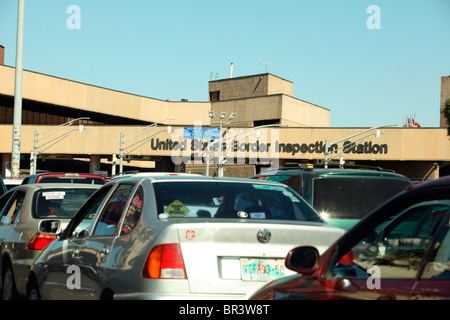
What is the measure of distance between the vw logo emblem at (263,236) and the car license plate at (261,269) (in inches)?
5.7

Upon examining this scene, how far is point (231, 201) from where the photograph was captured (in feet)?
19.9

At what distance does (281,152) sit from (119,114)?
22.7 meters

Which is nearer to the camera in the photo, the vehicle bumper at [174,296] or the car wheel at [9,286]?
the vehicle bumper at [174,296]

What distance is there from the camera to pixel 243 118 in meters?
86.0

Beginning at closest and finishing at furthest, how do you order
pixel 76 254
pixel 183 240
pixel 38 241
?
pixel 183 240, pixel 76 254, pixel 38 241

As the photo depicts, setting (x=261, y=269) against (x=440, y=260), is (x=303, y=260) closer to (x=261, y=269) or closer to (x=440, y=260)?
(x=440, y=260)

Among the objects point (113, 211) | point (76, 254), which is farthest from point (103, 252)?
point (76, 254)

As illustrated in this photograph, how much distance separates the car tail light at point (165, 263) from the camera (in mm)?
4859

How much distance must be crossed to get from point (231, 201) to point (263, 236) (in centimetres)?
96

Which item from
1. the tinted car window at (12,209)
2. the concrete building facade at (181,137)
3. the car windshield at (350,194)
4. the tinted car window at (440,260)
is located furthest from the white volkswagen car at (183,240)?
the concrete building facade at (181,137)

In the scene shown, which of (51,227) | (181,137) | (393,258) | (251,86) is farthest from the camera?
(251,86)

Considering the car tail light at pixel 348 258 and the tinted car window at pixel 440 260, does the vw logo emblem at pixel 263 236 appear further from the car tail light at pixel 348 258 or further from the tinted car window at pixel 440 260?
the tinted car window at pixel 440 260
